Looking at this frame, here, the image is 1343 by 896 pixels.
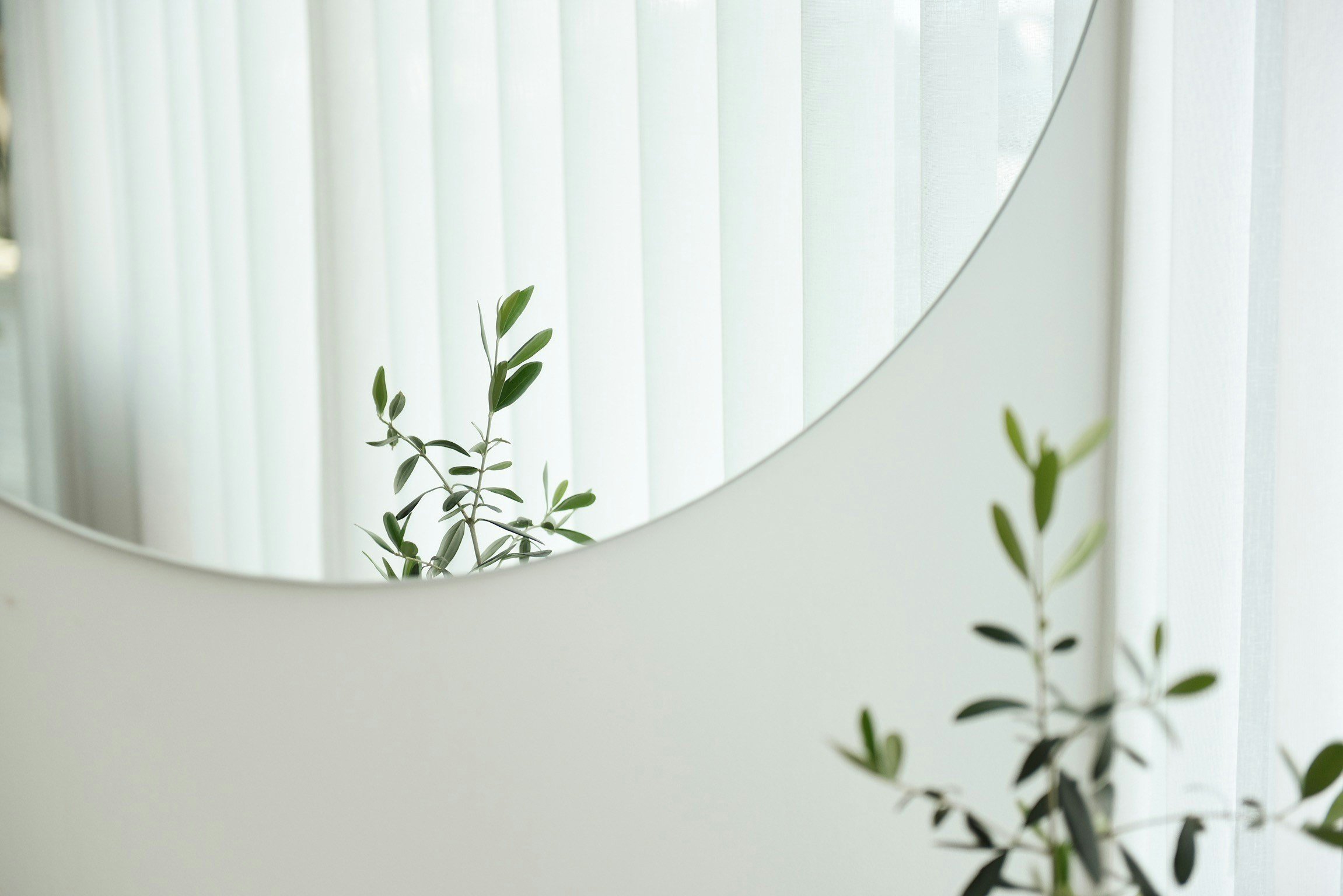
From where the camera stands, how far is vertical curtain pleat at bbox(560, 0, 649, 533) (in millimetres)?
704

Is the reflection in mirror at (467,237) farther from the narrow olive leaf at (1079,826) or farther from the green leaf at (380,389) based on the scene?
the narrow olive leaf at (1079,826)

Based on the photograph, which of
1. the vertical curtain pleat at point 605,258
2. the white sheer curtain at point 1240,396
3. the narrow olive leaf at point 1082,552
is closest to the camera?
the narrow olive leaf at point 1082,552

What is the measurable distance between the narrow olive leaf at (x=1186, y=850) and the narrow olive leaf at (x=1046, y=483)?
0.19 metres

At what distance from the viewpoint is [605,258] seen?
2.35ft

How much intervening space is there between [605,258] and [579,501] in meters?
0.19

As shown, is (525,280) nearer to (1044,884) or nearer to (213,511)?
(213,511)

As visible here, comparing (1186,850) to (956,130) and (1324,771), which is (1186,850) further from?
(956,130)

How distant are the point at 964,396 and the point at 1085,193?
195mm

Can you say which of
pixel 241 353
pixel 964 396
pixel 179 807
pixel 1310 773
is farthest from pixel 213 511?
pixel 1310 773

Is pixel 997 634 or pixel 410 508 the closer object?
pixel 997 634

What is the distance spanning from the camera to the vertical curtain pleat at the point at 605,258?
0.70 metres

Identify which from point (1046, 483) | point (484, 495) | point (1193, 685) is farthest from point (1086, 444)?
point (484, 495)

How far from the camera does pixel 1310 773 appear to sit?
47 cm

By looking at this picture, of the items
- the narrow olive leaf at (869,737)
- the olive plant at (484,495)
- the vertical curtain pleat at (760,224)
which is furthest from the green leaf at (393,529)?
the narrow olive leaf at (869,737)
